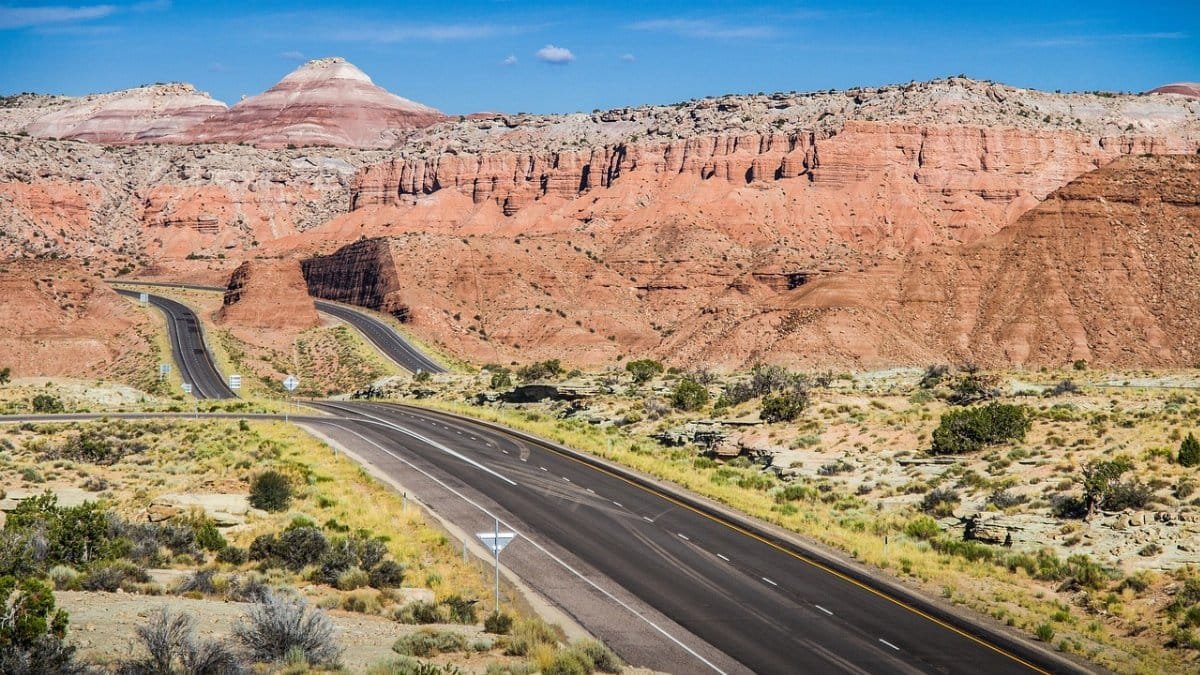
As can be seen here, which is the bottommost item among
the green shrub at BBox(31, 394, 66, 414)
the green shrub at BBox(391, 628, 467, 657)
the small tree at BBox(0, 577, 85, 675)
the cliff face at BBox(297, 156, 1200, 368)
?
the green shrub at BBox(31, 394, 66, 414)

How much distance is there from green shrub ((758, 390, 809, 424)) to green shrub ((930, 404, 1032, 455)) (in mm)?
9684

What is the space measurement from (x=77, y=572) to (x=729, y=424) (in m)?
34.4

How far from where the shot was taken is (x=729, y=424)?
54312 mm

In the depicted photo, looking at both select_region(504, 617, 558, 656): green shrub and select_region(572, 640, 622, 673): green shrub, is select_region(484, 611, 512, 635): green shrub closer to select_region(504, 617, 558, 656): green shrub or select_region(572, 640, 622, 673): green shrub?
select_region(504, 617, 558, 656): green shrub

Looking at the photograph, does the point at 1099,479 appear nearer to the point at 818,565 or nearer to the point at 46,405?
the point at 818,565

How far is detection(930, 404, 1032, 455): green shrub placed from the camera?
43.9 m

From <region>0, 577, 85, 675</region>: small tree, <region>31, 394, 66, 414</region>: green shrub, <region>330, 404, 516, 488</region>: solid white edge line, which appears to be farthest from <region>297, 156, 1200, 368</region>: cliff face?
<region>0, 577, 85, 675</region>: small tree

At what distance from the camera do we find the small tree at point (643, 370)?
75000 millimetres

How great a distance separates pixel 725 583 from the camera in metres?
27.9

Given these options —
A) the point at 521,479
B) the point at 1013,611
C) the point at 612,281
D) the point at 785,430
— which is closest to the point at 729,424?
the point at 785,430

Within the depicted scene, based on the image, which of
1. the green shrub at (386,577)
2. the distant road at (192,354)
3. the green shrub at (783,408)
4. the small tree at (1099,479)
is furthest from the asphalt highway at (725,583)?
the distant road at (192,354)

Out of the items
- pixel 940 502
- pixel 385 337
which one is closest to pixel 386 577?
pixel 940 502

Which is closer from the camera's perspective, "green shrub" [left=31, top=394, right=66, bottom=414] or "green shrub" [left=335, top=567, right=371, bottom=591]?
"green shrub" [left=335, top=567, right=371, bottom=591]

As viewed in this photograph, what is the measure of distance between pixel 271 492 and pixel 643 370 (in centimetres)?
4618
